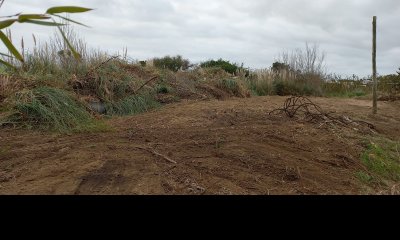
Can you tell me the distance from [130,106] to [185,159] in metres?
4.02

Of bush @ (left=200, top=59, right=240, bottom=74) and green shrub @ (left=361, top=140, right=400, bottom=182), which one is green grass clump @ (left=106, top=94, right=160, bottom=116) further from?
bush @ (left=200, top=59, right=240, bottom=74)

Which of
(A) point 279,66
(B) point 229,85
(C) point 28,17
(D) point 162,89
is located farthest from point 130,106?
(A) point 279,66

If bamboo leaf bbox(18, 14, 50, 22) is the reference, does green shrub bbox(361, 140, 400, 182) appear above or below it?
below

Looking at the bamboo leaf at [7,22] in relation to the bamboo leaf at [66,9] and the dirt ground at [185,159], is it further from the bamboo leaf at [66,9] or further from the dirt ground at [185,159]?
the dirt ground at [185,159]

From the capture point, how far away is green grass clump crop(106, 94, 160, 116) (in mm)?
7500

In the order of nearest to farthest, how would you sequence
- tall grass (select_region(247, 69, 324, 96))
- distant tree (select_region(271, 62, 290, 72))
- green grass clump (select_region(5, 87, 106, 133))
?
Result: 1. green grass clump (select_region(5, 87, 106, 133))
2. tall grass (select_region(247, 69, 324, 96))
3. distant tree (select_region(271, 62, 290, 72))

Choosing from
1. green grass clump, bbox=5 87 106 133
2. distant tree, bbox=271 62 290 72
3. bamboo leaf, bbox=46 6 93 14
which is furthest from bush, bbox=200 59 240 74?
bamboo leaf, bbox=46 6 93 14

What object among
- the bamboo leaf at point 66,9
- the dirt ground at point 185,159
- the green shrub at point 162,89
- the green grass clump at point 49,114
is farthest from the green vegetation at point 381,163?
the green shrub at point 162,89

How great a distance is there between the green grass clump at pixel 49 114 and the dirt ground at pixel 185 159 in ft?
0.85

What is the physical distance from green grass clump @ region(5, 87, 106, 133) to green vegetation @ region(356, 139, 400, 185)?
9.98ft

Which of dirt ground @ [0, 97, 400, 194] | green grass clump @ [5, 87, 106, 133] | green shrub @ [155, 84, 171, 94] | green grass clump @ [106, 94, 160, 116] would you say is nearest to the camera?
dirt ground @ [0, 97, 400, 194]

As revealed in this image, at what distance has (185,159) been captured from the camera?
12.6 ft

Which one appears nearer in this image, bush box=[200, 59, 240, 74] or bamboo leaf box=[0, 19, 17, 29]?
bamboo leaf box=[0, 19, 17, 29]

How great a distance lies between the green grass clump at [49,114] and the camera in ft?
17.0
